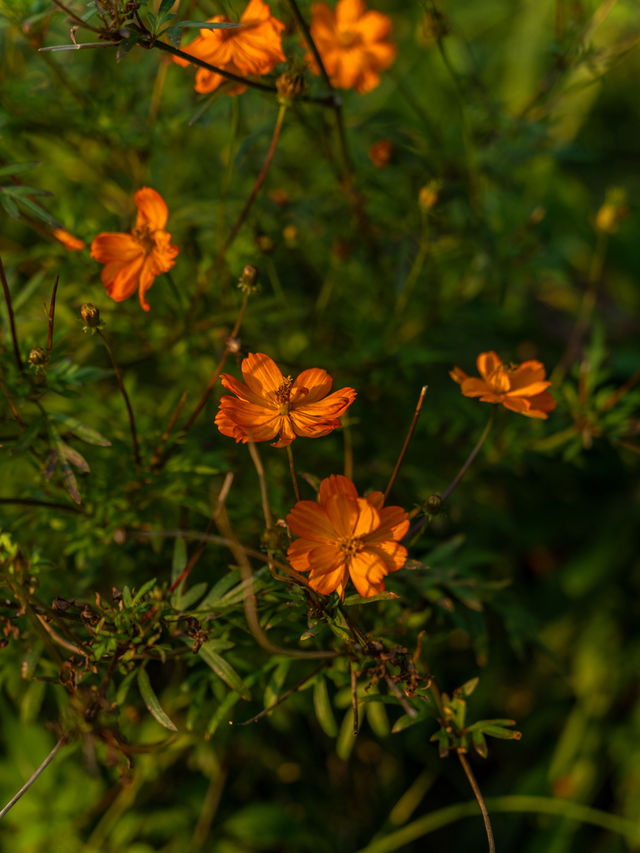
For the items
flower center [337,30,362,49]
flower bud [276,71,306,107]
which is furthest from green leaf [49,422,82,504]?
flower center [337,30,362,49]

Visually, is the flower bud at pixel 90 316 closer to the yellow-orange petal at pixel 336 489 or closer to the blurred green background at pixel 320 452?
the blurred green background at pixel 320 452

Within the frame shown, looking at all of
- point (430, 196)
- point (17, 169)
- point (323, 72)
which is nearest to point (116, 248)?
point (17, 169)

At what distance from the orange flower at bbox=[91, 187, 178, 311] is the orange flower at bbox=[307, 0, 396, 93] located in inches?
18.4

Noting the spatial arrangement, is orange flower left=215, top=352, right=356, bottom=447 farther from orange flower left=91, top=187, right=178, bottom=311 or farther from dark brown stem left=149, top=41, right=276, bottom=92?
dark brown stem left=149, top=41, right=276, bottom=92

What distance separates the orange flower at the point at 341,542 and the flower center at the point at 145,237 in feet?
1.36

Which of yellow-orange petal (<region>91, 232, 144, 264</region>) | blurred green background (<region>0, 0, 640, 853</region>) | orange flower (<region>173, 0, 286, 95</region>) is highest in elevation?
orange flower (<region>173, 0, 286, 95</region>)

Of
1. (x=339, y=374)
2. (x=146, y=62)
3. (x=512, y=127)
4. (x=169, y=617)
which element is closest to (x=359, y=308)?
(x=339, y=374)

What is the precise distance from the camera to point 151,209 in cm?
89

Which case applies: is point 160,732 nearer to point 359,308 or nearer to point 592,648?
point 359,308

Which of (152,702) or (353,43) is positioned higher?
(353,43)

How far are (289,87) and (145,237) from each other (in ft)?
0.86

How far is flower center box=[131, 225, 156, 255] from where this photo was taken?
0.90m

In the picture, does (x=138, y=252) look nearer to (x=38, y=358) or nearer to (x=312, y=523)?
(x=38, y=358)

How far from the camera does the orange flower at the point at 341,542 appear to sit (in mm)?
687
